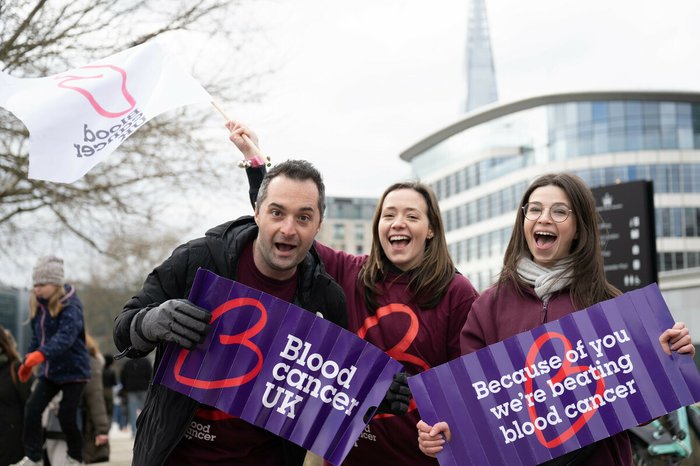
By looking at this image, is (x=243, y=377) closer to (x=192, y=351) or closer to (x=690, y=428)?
(x=192, y=351)

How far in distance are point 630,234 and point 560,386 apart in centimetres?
1141

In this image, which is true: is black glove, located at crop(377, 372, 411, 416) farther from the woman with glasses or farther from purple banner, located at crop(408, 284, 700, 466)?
the woman with glasses

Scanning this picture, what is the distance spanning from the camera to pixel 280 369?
3.49 metres

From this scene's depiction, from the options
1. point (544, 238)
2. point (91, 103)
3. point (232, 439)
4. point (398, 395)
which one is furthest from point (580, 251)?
point (91, 103)

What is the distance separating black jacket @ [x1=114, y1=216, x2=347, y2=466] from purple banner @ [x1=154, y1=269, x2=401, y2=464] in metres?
0.11

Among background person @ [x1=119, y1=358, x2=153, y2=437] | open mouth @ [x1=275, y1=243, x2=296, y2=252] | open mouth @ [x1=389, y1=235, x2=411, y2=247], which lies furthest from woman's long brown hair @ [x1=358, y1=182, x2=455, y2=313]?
background person @ [x1=119, y1=358, x2=153, y2=437]

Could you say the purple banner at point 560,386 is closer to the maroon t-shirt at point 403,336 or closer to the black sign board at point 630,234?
the maroon t-shirt at point 403,336

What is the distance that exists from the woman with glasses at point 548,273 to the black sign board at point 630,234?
10299mm

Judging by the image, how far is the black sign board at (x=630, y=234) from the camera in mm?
13750

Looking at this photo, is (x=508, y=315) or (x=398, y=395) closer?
(x=398, y=395)

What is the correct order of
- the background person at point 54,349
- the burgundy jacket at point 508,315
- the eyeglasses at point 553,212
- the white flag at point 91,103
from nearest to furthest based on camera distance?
1. the burgundy jacket at point 508,315
2. the eyeglasses at point 553,212
3. the white flag at point 91,103
4. the background person at point 54,349

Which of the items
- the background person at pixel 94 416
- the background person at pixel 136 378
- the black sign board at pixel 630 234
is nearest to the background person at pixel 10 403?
the background person at pixel 94 416

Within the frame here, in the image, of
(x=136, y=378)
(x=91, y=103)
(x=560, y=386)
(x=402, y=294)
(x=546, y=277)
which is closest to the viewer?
(x=560, y=386)

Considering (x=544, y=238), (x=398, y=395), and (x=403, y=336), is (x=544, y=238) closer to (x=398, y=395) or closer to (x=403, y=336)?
(x=403, y=336)
